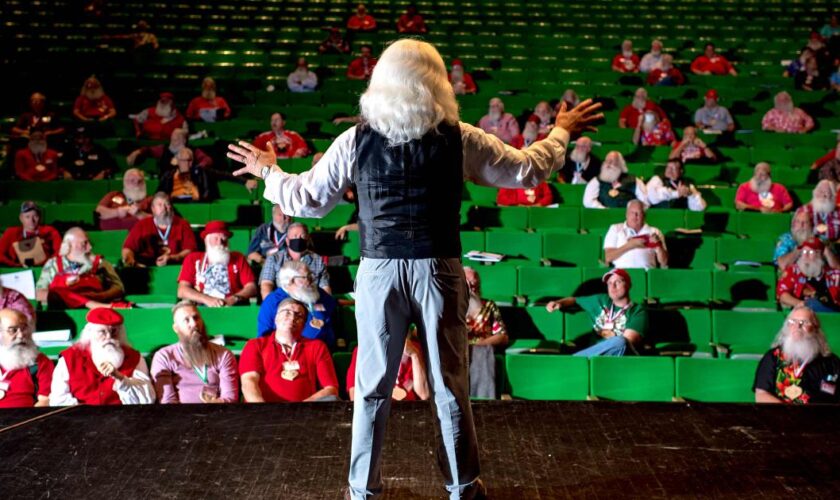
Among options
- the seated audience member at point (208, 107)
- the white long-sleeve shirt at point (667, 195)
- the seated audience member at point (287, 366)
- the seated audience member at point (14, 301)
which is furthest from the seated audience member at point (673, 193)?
the seated audience member at point (14, 301)

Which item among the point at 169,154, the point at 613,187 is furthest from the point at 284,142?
the point at 613,187

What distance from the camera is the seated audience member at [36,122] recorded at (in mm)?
8364

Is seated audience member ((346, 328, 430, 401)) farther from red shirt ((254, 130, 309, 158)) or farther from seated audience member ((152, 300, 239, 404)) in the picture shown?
red shirt ((254, 130, 309, 158))

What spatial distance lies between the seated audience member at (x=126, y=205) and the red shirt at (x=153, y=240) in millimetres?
395

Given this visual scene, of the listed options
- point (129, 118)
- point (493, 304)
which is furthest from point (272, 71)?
point (493, 304)

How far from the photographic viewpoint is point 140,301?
5930 millimetres

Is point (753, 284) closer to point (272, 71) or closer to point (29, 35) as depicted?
point (272, 71)

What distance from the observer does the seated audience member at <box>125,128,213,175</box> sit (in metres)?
7.64

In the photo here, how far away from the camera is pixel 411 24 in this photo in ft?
37.3

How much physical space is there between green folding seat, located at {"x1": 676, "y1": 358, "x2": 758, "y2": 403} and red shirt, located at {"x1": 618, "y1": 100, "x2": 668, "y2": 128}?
15.8 feet

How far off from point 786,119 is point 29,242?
23.0 ft

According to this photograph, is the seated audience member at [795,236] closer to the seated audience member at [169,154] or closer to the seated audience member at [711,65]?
the seated audience member at [169,154]

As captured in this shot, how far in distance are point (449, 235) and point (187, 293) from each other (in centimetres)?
357

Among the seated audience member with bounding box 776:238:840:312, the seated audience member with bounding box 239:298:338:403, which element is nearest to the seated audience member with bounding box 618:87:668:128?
the seated audience member with bounding box 776:238:840:312
